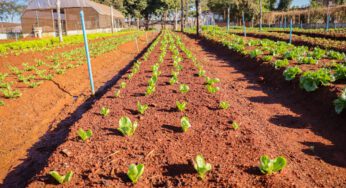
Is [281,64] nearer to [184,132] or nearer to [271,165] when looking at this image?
[184,132]

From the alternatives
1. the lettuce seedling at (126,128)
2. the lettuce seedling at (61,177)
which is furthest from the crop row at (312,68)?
the lettuce seedling at (61,177)

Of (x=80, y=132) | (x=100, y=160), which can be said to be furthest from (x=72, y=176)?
(x=80, y=132)

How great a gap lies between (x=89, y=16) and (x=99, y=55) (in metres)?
33.5

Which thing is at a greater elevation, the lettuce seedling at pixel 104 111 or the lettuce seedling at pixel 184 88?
the lettuce seedling at pixel 184 88

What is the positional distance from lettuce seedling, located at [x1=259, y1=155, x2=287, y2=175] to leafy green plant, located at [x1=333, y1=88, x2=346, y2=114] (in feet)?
8.51

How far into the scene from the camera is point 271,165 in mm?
3197

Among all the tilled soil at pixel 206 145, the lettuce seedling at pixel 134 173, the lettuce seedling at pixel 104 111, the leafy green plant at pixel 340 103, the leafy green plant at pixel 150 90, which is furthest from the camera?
the leafy green plant at pixel 150 90

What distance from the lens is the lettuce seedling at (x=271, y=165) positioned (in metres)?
3.20

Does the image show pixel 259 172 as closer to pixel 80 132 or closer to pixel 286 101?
pixel 80 132

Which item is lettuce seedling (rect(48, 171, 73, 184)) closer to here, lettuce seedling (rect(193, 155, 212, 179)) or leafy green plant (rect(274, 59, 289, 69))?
lettuce seedling (rect(193, 155, 212, 179))

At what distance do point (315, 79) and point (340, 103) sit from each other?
1.36 m

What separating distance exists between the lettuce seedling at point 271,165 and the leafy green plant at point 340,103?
260 centimetres

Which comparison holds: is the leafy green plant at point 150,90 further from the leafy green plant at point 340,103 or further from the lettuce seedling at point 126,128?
the leafy green plant at point 340,103

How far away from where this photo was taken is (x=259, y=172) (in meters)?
3.35
